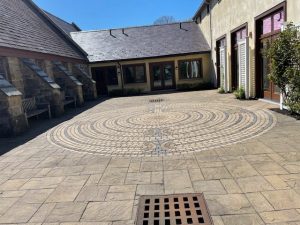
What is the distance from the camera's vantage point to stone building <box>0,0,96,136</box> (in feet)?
26.0

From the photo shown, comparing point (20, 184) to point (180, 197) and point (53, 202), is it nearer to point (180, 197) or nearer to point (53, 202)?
point (53, 202)

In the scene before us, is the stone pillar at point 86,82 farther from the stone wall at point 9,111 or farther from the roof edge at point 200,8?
the roof edge at point 200,8

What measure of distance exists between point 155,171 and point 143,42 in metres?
18.2

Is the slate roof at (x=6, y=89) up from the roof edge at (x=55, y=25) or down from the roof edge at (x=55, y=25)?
down

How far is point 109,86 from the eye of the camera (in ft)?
67.1

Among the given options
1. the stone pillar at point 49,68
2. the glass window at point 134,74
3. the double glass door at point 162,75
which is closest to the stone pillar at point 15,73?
the stone pillar at point 49,68

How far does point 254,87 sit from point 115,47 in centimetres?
1306

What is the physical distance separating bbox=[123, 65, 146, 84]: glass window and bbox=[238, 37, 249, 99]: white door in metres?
9.72

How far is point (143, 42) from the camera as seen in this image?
21344 mm

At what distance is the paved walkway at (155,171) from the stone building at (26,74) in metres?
1.41

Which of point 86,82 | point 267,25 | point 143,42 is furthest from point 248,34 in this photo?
point 143,42

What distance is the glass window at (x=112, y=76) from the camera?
801 inches

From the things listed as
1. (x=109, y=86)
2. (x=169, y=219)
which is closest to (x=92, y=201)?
(x=169, y=219)

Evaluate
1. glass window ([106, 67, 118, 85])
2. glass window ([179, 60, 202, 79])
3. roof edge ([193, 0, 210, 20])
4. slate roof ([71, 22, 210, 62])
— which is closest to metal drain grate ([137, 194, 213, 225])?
roof edge ([193, 0, 210, 20])
